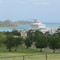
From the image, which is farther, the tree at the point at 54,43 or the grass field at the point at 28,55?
the tree at the point at 54,43

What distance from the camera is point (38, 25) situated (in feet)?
528

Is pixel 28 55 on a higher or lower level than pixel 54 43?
higher

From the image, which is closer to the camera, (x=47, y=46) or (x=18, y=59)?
(x=18, y=59)

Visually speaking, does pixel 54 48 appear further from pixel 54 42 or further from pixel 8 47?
pixel 8 47

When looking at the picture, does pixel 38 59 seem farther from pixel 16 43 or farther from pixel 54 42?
pixel 16 43

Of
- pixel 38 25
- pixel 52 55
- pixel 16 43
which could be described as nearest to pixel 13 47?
pixel 16 43

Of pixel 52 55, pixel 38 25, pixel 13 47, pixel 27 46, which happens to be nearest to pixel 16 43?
pixel 13 47

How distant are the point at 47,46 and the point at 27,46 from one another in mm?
6817

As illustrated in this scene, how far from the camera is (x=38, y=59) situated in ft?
62.2

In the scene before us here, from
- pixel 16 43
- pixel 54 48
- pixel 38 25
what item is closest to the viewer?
pixel 54 48

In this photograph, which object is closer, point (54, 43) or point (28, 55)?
point (28, 55)

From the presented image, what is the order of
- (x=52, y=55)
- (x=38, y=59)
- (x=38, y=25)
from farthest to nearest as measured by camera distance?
(x=38, y=25)
(x=52, y=55)
(x=38, y=59)

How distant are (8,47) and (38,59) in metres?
45.5

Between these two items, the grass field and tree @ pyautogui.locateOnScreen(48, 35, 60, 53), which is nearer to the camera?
the grass field
